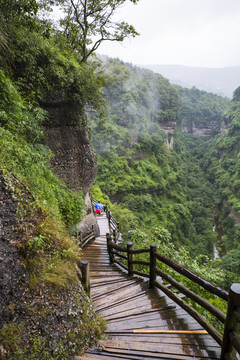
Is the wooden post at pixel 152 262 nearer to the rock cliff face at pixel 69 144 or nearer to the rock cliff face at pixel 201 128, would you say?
the rock cliff face at pixel 69 144

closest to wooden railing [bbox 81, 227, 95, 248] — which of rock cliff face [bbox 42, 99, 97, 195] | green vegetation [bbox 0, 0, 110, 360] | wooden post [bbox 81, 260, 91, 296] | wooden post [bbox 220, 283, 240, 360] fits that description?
green vegetation [bbox 0, 0, 110, 360]

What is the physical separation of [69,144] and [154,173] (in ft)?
91.7

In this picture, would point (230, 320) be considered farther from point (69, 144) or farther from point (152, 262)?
point (69, 144)

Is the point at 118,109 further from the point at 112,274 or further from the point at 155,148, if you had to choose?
→ the point at 112,274

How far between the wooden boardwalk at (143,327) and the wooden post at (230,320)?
27 centimetres

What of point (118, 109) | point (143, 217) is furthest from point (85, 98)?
point (118, 109)

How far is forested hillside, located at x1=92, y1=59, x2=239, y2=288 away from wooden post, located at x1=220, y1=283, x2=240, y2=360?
1390 cm

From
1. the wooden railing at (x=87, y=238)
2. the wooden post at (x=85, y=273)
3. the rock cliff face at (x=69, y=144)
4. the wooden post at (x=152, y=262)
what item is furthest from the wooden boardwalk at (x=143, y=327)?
the rock cliff face at (x=69, y=144)

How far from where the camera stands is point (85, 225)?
8.99m

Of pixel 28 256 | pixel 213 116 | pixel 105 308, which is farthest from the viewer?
pixel 213 116

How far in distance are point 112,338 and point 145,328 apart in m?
0.50

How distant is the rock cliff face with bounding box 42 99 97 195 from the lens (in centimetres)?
732

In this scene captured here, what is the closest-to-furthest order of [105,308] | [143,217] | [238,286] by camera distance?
[238,286] → [105,308] → [143,217]

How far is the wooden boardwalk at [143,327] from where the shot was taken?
2.24 metres
